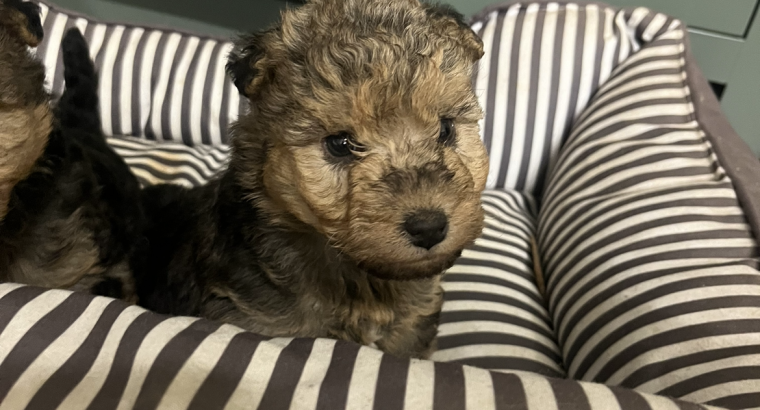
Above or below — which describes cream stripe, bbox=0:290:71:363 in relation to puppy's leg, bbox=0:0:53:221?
below

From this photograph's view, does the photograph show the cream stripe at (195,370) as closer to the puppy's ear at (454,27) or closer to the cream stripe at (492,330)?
the puppy's ear at (454,27)

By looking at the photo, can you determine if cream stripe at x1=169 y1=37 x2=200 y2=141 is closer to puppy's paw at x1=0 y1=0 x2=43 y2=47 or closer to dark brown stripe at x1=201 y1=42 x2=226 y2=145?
dark brown stripe at x1=201 y1=42 x2=226 y2=145

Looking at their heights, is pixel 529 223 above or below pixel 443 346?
above

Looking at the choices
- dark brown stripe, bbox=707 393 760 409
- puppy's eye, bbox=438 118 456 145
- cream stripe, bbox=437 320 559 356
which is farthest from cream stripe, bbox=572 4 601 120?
dark brown stripe, bbox=707 393 760 409

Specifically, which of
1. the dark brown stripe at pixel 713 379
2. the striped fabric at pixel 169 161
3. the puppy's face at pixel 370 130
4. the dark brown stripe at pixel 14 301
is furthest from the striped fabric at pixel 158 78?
the dark brown stripe at pixel 713 379

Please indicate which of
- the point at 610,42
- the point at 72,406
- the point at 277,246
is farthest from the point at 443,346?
the point at 610,42

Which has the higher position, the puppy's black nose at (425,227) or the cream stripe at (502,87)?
the cream stripe at (502,87)

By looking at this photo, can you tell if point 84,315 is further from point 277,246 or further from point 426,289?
point 426,289
